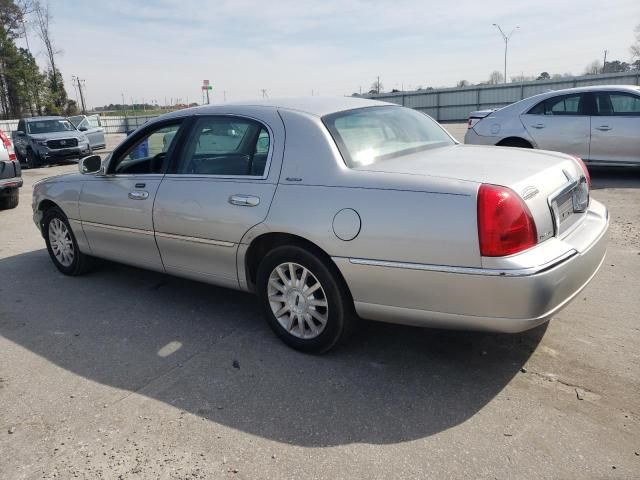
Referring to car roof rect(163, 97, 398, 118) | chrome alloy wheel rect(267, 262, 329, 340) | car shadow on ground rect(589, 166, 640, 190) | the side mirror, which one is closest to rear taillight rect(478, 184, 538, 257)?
chrome alloy wheel rect(267, 262, 329, 340)

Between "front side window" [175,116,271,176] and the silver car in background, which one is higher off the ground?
"front side window" [175,116,271,176]

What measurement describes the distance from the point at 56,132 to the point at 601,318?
59.7ft

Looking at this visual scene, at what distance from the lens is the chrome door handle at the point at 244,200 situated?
3.52m

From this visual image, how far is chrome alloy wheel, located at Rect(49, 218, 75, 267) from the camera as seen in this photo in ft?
17.6

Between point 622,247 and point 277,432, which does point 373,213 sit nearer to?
point 277,432

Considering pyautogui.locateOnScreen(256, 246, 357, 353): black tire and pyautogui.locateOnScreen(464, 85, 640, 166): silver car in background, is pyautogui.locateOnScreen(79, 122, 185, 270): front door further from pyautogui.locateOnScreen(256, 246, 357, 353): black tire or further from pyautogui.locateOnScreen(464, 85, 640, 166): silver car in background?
pyautogui.locateOnScreen(464, 85, 640, 166): silver car in background

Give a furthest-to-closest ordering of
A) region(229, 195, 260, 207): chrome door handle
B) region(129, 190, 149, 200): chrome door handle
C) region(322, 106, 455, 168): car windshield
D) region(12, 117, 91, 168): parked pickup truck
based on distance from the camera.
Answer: region(12, 117, 91, 168): parked pickup truck < region(129, 190, 149, 200): chrome door handle < region(229, 195, 260, 207): chrome door handle < region(322, 106, 455, 168): car windshield

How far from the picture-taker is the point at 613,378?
10.0 feet

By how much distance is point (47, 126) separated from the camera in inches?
717

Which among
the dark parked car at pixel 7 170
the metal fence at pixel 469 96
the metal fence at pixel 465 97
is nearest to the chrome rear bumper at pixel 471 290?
the dark parked car at pixel 7 170

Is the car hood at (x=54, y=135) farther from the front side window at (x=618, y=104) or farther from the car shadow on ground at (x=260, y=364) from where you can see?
the front side window at (x=618, y=104)

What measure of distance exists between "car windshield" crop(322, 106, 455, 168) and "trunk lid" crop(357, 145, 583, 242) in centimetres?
11

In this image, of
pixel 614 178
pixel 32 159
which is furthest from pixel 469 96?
pixel 614 178

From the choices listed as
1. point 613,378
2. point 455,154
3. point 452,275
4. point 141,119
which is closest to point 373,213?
point 452,275
